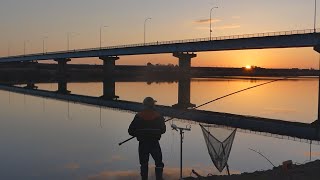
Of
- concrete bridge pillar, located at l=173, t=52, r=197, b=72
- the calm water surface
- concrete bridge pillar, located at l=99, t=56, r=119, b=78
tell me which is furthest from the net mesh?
concrete bridge pillar, located at l=99, t=56, r=119, b=78

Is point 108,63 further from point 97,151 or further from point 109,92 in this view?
point 97,151

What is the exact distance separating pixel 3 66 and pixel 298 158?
18237cm

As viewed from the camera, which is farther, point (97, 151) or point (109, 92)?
point (109, 92)

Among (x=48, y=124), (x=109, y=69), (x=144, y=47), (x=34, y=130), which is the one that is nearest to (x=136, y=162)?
(x=34, y=130)

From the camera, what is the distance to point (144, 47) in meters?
88.3

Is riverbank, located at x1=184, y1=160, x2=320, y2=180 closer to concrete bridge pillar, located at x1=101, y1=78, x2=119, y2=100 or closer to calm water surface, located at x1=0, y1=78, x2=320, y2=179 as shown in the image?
calm water surface, located at x1=0, y1=78, x2=320, y2=179

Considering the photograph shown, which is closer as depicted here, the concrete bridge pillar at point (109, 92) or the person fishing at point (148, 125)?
the person fishing at point (148, 125)

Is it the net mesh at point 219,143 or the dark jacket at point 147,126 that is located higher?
the dark jacket at point 147,126

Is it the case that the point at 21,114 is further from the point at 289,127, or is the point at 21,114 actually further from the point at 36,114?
the point at 289,127

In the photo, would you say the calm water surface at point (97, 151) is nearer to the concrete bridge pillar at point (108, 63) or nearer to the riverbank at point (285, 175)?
the riverbank at point (285, 175)

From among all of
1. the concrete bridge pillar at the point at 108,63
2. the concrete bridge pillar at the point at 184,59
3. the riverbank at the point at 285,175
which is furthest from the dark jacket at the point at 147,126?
the concrete bridge pillar at the point at 108,63

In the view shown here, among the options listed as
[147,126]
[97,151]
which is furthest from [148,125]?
[97,151]

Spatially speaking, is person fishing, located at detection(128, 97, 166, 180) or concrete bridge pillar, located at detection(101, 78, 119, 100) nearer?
person fishing, located at detection(128, 97, 166, 180)

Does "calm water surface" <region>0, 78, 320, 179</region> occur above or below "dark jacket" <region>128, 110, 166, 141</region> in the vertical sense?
below
